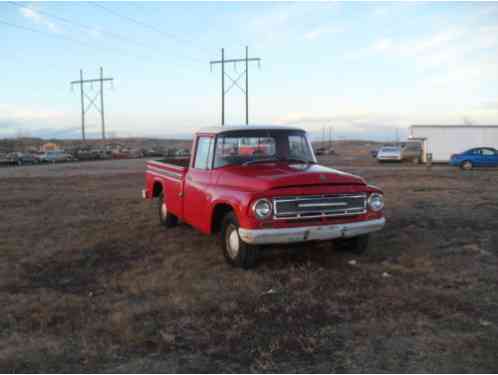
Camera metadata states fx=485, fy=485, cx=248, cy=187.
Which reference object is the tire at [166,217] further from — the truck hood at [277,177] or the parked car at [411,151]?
the parked car at [411,151]

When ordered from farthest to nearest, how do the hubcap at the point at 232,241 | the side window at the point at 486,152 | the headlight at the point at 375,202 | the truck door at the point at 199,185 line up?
1. the side window at the point at 486,152
2. the truck door at the point at 199,185
3. the headlight at the point at 375,202
4. the hubcap at the point at 232,241

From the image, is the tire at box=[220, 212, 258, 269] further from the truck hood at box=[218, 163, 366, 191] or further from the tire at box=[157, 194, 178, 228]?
the tire at box=[157, 194, 178, 228]

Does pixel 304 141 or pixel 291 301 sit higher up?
pixel 304 141

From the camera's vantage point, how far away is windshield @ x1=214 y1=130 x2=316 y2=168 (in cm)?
716

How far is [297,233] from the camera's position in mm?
5898

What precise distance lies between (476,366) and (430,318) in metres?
1.02

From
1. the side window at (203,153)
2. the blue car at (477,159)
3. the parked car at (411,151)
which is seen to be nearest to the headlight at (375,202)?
the side window at (203,153)

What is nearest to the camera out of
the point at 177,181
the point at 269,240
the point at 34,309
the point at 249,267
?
the point at 34,309

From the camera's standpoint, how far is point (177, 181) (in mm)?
8344

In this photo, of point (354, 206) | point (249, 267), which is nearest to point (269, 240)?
point (249, 267)

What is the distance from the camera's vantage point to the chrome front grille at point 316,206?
19.6 ft

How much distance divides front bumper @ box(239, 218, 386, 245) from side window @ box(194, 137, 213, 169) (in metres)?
1.78

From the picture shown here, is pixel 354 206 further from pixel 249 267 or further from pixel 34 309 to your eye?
pixel 34 309

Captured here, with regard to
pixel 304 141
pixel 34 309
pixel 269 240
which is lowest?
pixel 34 309
